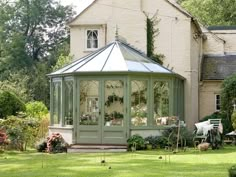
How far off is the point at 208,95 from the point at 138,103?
29.8ft

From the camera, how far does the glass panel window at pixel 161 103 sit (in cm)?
2424

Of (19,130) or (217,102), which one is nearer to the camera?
(19,130)

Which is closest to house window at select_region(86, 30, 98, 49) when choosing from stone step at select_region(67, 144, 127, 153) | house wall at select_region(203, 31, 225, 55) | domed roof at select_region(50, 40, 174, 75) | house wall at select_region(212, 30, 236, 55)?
domed roof at select_region(50, 40, 174, 75)

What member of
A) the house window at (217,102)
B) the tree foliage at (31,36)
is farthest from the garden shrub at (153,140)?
the tree foliage at (31,36)

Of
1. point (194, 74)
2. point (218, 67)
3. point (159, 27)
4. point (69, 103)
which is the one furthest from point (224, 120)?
point (69, 103)

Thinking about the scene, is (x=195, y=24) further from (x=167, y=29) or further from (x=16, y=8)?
(x=16, y=8)

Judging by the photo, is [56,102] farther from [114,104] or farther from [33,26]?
[33,26]

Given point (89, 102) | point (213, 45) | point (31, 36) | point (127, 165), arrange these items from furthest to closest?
point (31, 36)
point (213, 45)
point (89, 102)
point (127, 165)

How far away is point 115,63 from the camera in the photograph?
2412cm

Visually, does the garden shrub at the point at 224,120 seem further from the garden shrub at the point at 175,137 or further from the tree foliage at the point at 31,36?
the tree foliage at the point at 31,36

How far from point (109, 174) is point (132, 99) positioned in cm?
957

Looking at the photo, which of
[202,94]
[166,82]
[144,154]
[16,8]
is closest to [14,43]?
[16,8]

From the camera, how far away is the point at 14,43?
65.0m

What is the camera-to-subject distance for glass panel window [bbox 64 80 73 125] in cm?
2422
